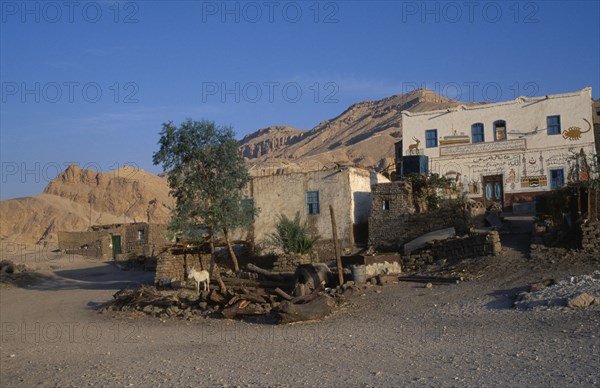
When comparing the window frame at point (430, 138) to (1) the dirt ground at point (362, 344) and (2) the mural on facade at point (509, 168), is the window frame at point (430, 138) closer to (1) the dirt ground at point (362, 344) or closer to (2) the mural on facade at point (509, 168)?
(2) the mural on facade at point (509, 168)

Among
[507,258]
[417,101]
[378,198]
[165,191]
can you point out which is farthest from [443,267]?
[417,101]

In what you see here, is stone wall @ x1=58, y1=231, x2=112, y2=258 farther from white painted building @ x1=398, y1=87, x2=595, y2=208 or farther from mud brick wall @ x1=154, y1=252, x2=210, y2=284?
white painted building @ x1=398, y1=87, x2=595, y2=208

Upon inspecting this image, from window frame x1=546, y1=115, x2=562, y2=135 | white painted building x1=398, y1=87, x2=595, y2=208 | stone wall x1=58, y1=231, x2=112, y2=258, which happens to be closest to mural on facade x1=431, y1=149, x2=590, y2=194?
white painted building x1=398, y1=87, x2=595, y2=208

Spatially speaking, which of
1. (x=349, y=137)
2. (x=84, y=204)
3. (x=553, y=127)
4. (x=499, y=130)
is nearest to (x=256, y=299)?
(x=499, y=130)

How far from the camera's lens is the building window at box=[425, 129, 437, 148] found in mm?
36188

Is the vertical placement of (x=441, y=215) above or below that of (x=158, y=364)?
above

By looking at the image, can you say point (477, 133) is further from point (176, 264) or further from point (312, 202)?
point (176, 264)

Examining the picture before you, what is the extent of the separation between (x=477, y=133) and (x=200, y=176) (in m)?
19.7

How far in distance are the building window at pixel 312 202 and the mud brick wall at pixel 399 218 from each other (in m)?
3.34

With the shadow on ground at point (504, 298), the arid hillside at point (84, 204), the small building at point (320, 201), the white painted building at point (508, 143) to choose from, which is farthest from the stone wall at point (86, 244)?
the shadow on ground at point (504, 298)

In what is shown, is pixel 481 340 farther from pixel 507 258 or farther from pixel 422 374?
pixel 507 258

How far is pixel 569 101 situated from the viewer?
32.8 meters

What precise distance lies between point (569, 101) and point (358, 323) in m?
25.2

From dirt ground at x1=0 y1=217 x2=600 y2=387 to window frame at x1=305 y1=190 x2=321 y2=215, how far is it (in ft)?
33.5
